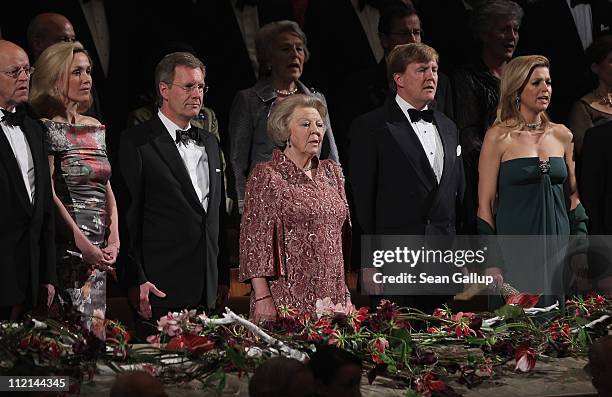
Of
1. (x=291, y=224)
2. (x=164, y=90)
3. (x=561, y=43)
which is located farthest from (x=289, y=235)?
(x=561, y=43)

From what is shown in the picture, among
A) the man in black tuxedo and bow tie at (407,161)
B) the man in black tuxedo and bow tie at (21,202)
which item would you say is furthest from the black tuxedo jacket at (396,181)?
the man in black tuxedo and bow tie at (21,202)

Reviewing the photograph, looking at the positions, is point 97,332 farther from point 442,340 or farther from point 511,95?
point 511,95

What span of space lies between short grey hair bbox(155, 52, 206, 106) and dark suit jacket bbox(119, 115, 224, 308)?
10.3 inches

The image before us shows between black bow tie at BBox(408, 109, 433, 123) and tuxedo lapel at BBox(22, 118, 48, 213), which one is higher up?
black bow tie at BBox(408, 109, 433, 123)

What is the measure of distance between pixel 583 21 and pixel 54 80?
311 cm

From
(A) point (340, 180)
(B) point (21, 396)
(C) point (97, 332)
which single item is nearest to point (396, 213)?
(A) point (340, 180)

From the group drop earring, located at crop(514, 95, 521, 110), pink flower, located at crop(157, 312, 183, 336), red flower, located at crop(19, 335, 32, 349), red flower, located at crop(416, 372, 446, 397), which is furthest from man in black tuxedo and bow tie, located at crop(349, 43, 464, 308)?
red flower, located at crop(19, 335, 32, 349)

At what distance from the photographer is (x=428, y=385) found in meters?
3.64

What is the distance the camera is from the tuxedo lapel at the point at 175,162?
16.8 feet

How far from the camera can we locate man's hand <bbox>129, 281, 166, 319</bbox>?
5.05 metres

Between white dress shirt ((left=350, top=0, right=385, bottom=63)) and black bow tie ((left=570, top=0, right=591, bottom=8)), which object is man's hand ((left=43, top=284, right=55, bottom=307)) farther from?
black bow tie ((left=570, top=0, right=591, bottom=8))

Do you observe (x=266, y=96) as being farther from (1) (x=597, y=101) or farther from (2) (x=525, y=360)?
(2) (x=525, y=360)

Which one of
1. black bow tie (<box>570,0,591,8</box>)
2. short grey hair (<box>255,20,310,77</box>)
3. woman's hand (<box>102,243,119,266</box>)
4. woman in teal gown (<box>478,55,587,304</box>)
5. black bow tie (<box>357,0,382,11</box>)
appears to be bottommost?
woman's hand (<box>102,243,119,266</box>)

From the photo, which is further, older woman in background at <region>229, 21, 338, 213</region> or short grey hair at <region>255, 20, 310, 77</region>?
short grey hair at <region>255, 20, 310, 77</region>
